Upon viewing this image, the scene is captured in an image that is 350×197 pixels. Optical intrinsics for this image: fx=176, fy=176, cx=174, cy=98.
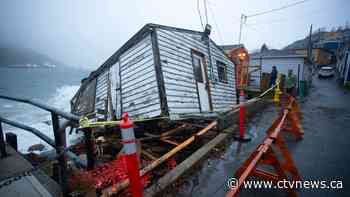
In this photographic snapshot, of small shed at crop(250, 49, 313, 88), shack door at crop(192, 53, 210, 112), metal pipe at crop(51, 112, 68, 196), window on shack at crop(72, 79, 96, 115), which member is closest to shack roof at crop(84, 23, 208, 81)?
window on shack at crop(72, 79, 96, 115)

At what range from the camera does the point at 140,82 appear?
7.71m

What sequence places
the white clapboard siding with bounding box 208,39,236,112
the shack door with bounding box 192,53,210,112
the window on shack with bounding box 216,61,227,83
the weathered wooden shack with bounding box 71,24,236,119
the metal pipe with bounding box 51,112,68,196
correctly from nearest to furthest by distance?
the metal pipe with bounding box 51,112,68,196 < the weathered wooden shack with bounding box 71,24,236,119 < the shack door with bounding box 192,53,210,112 < the white clapboard siding with bounding box 208,39,236,112 < the window on shack with bounding box 216,61,227,83

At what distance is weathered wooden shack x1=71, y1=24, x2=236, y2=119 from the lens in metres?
7.20

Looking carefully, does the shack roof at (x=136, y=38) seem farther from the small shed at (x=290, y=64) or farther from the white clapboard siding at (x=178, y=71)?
the small shed at (x=290, y=64)

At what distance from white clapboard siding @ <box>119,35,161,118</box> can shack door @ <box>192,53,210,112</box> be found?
269cm

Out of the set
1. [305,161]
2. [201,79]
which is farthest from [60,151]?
[201,79]

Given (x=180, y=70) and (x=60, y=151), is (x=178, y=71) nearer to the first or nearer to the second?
(x=180, y=70)

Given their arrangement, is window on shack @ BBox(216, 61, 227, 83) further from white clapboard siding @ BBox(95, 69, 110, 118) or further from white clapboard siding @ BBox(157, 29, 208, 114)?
white clapboard siding @ BBox(95, 69, 110, 118)

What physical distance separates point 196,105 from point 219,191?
5.42 m

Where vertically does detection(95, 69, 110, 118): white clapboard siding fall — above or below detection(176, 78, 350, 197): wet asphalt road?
above

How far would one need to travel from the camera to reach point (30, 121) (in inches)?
1107

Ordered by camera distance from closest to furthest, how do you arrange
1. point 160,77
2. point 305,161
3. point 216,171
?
point 216,171 → point 305,161 → point 160,77

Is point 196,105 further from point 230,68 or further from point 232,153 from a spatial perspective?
point 230,68

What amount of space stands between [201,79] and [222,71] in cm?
326
